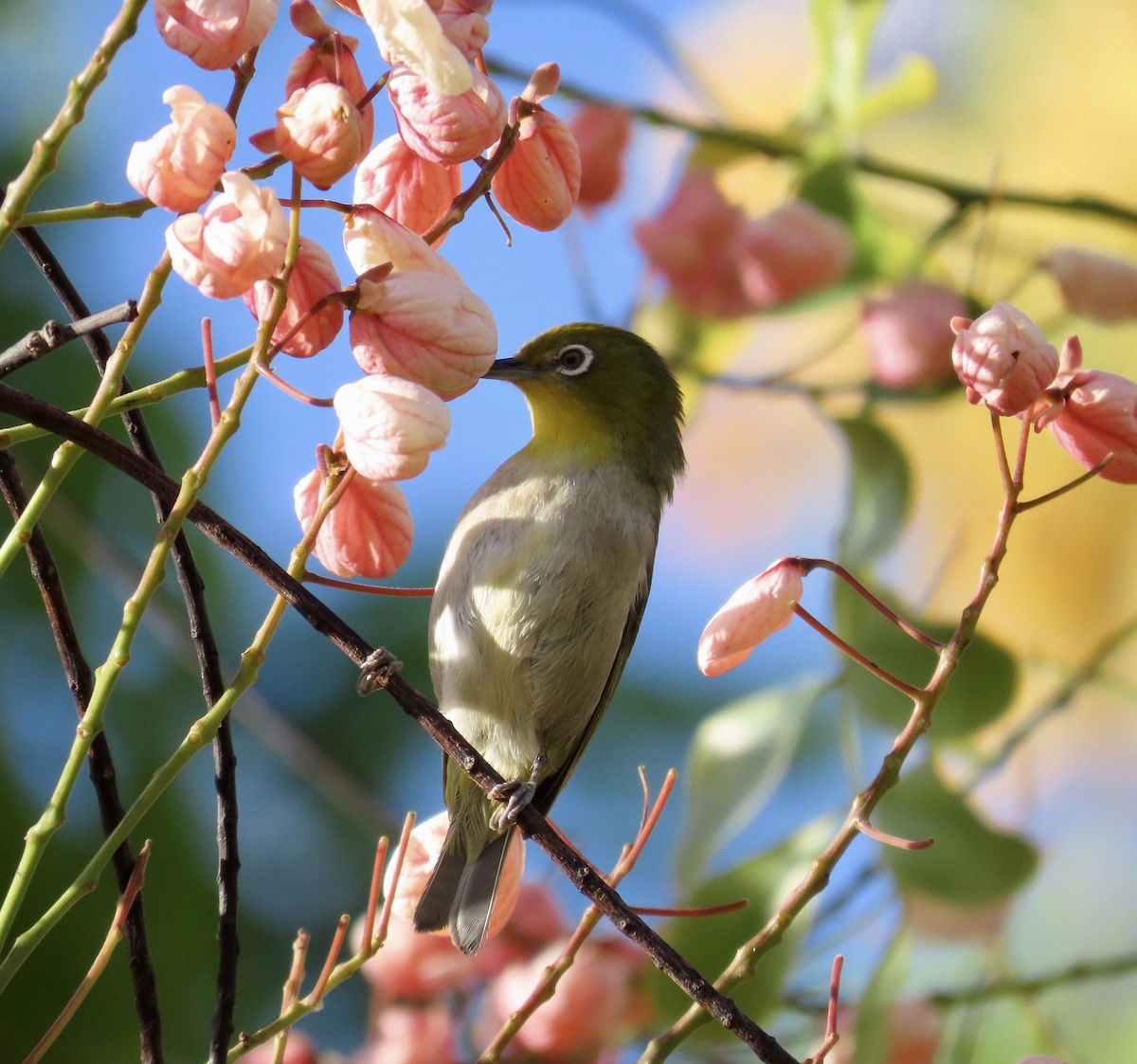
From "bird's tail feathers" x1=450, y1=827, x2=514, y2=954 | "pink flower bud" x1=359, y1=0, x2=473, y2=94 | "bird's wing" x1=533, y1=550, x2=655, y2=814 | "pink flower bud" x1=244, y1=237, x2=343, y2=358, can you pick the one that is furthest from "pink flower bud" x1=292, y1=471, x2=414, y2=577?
"bird's wing" x1=533, y1=550, x2=655, y2=814

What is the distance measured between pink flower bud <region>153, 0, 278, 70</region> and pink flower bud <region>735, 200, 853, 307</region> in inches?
38.4

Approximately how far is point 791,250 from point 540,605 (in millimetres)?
494

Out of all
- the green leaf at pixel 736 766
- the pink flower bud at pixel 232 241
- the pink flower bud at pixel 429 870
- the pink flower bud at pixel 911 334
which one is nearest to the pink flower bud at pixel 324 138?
the pink flower bud at pixel 232 241

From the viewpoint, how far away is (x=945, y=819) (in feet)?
3.73

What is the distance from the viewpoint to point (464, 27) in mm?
607

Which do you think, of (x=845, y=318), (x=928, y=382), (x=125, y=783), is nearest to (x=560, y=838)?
(x=928, y=382)

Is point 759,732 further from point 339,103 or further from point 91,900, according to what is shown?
point 91,900

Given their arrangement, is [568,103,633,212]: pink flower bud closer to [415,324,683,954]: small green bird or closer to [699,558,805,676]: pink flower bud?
[415,324,683,954]: small green bird

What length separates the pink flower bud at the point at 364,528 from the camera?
70cm

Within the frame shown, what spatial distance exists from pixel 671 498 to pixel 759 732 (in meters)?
0.41

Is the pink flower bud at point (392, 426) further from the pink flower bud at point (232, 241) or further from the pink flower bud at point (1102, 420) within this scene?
the pink flower bud at point (1102, 420)

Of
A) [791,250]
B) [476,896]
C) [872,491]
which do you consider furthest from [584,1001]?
[791,250]

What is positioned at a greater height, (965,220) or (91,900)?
(965,220)

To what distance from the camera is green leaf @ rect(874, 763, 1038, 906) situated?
113 centimetres
